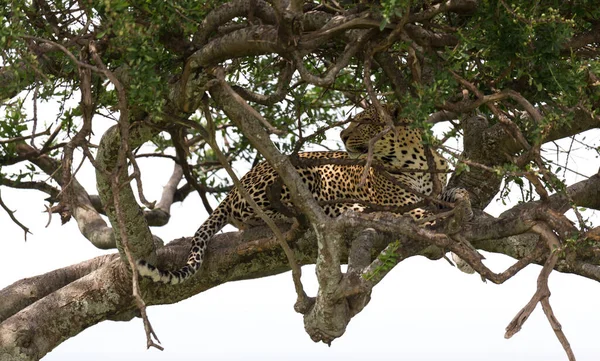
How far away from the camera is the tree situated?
574 centimetres

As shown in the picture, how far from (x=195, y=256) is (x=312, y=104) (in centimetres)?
151

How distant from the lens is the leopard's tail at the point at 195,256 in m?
6.84

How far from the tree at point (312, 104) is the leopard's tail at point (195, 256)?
0.14 m

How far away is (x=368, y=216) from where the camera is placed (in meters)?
6.05

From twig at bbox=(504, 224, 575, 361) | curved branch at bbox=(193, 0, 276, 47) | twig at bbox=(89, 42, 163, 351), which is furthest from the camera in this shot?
curved branch at bbox=(193, 0, 276, 47)

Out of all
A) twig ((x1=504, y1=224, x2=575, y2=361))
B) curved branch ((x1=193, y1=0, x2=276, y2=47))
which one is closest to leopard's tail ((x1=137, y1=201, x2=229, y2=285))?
curved branch ((x1=193, y1=0, x2=276, y2=47))

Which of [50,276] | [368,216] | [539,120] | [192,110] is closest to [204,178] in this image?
[50,276]

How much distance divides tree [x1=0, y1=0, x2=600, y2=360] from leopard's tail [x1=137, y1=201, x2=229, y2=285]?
0.45 ft

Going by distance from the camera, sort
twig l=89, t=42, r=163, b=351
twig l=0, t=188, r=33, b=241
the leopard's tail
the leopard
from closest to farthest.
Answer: twig l=89, t=42, r=163, b=351
the leopard's tail
twig l=0, t=188, r=33, b=241
the leopard

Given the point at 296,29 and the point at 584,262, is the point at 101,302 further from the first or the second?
the point at 584,262

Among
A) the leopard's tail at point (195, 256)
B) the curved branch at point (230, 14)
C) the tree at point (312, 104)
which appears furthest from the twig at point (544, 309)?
the leopard's tail at point (195, 256)

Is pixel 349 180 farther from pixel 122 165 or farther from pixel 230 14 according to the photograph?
pixel 122 165

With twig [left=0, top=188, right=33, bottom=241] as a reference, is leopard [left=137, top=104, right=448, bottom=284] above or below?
above

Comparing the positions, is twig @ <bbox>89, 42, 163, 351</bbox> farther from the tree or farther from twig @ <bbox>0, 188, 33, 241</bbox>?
twig @ <bbox>0, 188, 33, 241</bbox>
